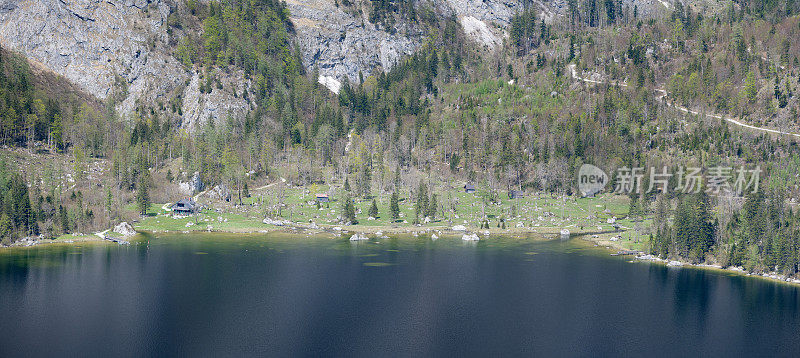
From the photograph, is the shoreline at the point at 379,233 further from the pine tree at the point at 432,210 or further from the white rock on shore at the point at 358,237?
the pine tree at the point at 432,210

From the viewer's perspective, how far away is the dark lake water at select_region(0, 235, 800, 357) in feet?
222

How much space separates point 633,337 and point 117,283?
71882 mm

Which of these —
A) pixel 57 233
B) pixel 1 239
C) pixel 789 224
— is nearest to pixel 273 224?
pixel 57 233

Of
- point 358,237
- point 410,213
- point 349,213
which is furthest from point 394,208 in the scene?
point 358,237

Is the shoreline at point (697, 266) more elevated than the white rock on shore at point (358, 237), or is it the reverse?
the white rock on shore at point (358, 237)

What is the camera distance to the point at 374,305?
272 feet

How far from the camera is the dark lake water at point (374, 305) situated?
6775 centimetres

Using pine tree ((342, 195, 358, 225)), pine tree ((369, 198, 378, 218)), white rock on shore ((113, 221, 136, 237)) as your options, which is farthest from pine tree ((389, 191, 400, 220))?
white rock on shore ((113, 221, 136, 237))

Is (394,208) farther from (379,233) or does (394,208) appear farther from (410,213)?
(379,233)

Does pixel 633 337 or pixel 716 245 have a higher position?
pixel 716 245

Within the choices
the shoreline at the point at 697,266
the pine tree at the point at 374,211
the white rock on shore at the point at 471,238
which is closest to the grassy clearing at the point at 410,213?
the pine tree at the point at 374,211

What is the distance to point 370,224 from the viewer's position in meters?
155

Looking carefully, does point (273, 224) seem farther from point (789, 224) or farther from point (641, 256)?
point (789, 224)

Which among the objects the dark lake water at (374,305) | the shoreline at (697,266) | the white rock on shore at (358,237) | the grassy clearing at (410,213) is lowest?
the dark lake water at (374,305)
